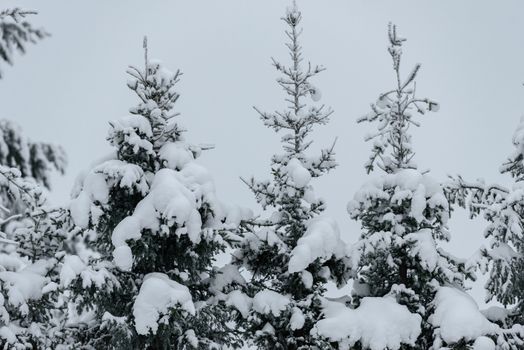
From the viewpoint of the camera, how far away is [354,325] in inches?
472

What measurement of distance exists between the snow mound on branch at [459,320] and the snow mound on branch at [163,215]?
426 centimetres

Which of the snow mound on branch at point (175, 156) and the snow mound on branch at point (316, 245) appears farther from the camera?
the snow mound on branch at point (316, 245)

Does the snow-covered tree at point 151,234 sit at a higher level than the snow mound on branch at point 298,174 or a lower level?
lower

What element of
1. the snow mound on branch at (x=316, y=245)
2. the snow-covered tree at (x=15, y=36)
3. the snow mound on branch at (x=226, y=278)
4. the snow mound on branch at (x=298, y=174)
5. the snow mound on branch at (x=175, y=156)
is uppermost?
the snow-covered tree at (x=15, y=36)

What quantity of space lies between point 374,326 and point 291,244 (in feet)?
8.17

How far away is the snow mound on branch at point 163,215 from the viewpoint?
426 inches

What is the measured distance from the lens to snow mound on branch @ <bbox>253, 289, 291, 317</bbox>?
1229 centimetres

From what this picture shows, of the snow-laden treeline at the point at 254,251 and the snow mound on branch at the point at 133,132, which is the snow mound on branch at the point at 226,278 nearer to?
the snow-laden treeline at the point at 254,251

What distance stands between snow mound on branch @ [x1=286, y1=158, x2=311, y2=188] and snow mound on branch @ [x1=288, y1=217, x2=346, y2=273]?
0.76m

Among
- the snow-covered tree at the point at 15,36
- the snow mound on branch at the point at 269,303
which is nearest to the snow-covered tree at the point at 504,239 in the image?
the snow mound on branch at the point at 269,303

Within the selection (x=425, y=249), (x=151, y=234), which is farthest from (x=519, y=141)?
(x=151, y=234)

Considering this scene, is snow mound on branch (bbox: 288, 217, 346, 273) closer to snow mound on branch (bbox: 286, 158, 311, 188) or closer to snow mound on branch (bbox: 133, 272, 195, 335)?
snow mound on branch (bbox: 286, 158, 311, 188)

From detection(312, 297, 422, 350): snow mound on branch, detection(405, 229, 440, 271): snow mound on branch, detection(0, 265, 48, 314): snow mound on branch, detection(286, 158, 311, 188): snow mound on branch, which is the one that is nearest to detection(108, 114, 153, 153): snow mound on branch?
detection(0, 265, 48, 314): snow mound on branch

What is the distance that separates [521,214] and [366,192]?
2870 mm
